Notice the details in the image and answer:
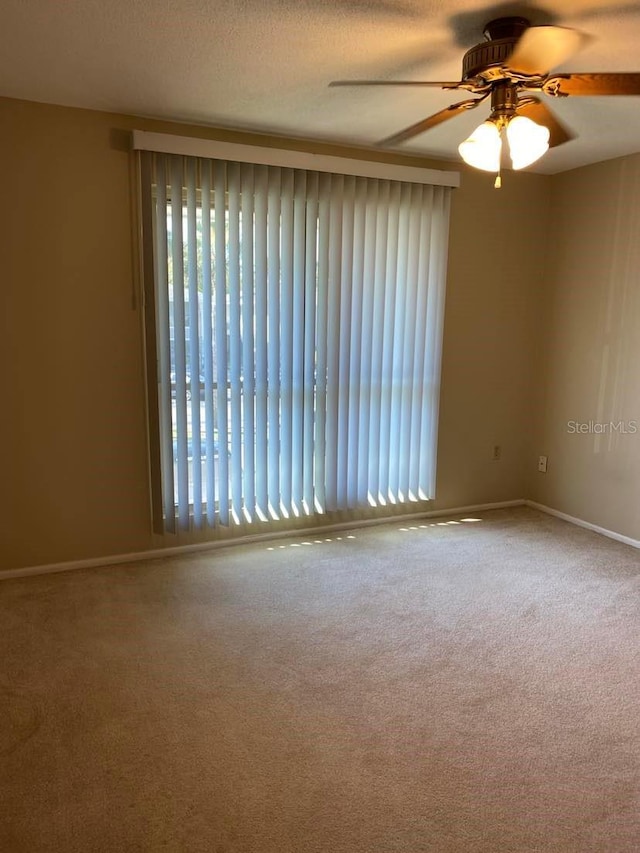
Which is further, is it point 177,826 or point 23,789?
point 23,789

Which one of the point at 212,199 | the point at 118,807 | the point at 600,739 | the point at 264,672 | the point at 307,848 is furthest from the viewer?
the point at 212,199

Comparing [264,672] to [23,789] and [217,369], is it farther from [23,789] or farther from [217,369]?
[217,369]

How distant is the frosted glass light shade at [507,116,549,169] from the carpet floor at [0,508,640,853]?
6.48 ft

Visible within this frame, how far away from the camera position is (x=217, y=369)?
3.51 m

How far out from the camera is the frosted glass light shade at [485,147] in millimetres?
2168

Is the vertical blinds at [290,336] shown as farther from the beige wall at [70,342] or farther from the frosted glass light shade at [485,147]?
the frosted glass light shade at [485,147]

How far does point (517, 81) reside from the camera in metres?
2.11

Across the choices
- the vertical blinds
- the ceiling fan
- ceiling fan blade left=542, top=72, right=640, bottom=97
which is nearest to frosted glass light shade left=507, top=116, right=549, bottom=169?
the ceiling fan

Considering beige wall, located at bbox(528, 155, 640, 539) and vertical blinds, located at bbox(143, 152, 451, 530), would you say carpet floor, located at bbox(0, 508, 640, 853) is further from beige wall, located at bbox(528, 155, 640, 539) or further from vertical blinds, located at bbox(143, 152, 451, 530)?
beige wall, located at bbox(528, 155, 640, 539)

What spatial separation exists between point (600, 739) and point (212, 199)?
306 centimetres

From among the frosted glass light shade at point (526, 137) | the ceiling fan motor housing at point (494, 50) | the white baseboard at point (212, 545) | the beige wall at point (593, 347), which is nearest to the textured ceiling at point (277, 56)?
the ceiling fan motor housing at point (494, 50)

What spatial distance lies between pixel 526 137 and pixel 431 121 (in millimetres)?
557

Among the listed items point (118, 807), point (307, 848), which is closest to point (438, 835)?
point (307, 848)

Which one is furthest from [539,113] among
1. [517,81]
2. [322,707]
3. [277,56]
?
[322,707]
